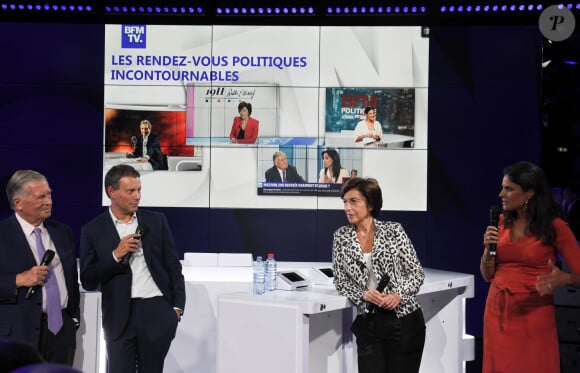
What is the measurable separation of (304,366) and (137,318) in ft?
2.80

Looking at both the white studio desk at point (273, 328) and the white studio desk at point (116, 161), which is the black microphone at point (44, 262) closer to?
the white studio desk at point (273, 328)

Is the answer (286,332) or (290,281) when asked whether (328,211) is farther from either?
(286,332)

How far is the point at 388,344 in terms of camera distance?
11.8ft

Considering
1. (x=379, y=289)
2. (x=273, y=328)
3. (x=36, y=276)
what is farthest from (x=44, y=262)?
(x=379, y=289)

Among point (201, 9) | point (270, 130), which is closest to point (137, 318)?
point (270, 130)

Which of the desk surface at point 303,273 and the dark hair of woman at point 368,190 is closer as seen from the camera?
the dark hair of woman at point 368,190

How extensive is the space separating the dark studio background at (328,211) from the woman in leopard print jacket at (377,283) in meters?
3.81

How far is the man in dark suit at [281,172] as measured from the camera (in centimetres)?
750

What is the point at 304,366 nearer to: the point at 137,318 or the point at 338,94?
the point at 137,318

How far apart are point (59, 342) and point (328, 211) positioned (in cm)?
438

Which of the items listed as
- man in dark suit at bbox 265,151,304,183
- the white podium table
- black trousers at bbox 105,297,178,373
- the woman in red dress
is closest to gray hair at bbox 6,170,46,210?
black trousers at bbox 105,297,178,373

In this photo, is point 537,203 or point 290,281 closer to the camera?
point 537,203

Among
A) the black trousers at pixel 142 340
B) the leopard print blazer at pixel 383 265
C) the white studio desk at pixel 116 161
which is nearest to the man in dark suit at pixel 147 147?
the white studio desk at pixel 116 161

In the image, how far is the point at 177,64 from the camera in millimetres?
7477
